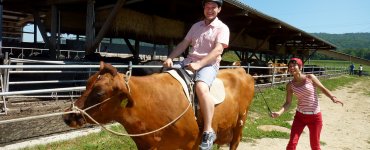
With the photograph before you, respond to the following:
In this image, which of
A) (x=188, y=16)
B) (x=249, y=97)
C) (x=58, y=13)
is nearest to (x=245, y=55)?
(x=188, y=16)

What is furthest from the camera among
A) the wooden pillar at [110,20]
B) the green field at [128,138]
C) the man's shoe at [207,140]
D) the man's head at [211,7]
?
the wooden pillar at [110,20]

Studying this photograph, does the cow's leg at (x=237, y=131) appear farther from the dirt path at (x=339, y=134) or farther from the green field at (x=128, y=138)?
the green field at (x=128, y=138)

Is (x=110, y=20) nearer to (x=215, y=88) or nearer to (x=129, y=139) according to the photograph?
(x=129, y=139)

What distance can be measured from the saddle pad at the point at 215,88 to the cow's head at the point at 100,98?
0.76 m

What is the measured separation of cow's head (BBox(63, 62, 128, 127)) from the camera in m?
2.65

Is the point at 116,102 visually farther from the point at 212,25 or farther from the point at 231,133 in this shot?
the point at 231,133

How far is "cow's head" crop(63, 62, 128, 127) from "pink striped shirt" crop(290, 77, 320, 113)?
9.41 ft

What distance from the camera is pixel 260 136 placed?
694cm

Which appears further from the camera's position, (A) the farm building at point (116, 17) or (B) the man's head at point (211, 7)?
(A) the farm building at point (116, 17)

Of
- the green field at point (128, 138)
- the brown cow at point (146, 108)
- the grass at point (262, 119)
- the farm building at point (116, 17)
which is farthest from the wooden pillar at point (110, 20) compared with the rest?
the brown cow at point (146, 108)

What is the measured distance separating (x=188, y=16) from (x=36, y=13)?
4.97 m

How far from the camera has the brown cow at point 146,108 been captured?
268cm

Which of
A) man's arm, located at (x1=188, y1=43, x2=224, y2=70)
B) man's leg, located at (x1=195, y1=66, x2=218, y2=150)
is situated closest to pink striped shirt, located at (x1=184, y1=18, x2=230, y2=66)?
man's arm, located at (x1=188, y1=43, x2=224, y2=70)

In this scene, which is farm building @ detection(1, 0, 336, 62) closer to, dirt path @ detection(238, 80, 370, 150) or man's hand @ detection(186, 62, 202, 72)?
dirt path @ detection(238, 80, 370, 150)
